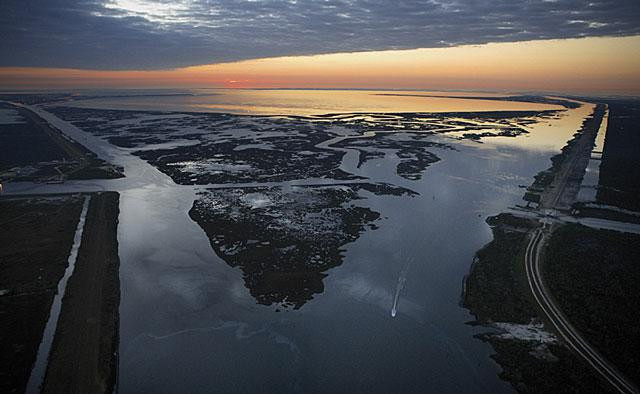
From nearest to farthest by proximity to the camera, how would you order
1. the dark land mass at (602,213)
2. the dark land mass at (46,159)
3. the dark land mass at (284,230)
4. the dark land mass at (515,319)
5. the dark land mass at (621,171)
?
the dark land mass at (515,319) < the dark land mass at (284,230) < the dark land mass at (602,213) < the dark land mass at (621,171) < the dark land mass at (46,159)

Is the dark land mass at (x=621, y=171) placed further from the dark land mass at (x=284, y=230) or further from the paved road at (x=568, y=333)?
the dark land mass at (x=284, y=230)

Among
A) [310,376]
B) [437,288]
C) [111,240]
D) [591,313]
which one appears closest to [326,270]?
[437,288]

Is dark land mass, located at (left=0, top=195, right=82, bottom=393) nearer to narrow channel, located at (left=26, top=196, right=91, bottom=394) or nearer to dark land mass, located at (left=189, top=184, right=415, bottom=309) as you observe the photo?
narrow channel, located at (left=26, top=196, right=91, bottom=394)

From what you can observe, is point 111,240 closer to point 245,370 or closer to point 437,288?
point 245,370

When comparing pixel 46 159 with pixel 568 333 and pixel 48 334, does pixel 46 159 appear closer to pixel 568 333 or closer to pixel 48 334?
pixel 48 334

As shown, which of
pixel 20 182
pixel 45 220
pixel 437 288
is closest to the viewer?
pixel 437 288

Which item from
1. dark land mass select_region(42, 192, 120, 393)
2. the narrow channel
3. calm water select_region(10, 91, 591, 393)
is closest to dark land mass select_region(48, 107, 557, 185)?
calm water select_region(10, 91, 591, 393)

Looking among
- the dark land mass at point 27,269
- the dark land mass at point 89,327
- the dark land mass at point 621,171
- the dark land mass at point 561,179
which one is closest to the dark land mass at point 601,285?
the dark land mass at point 561,179

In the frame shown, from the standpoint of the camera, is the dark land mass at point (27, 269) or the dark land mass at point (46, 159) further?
the dark land mass at point (46, 159)
